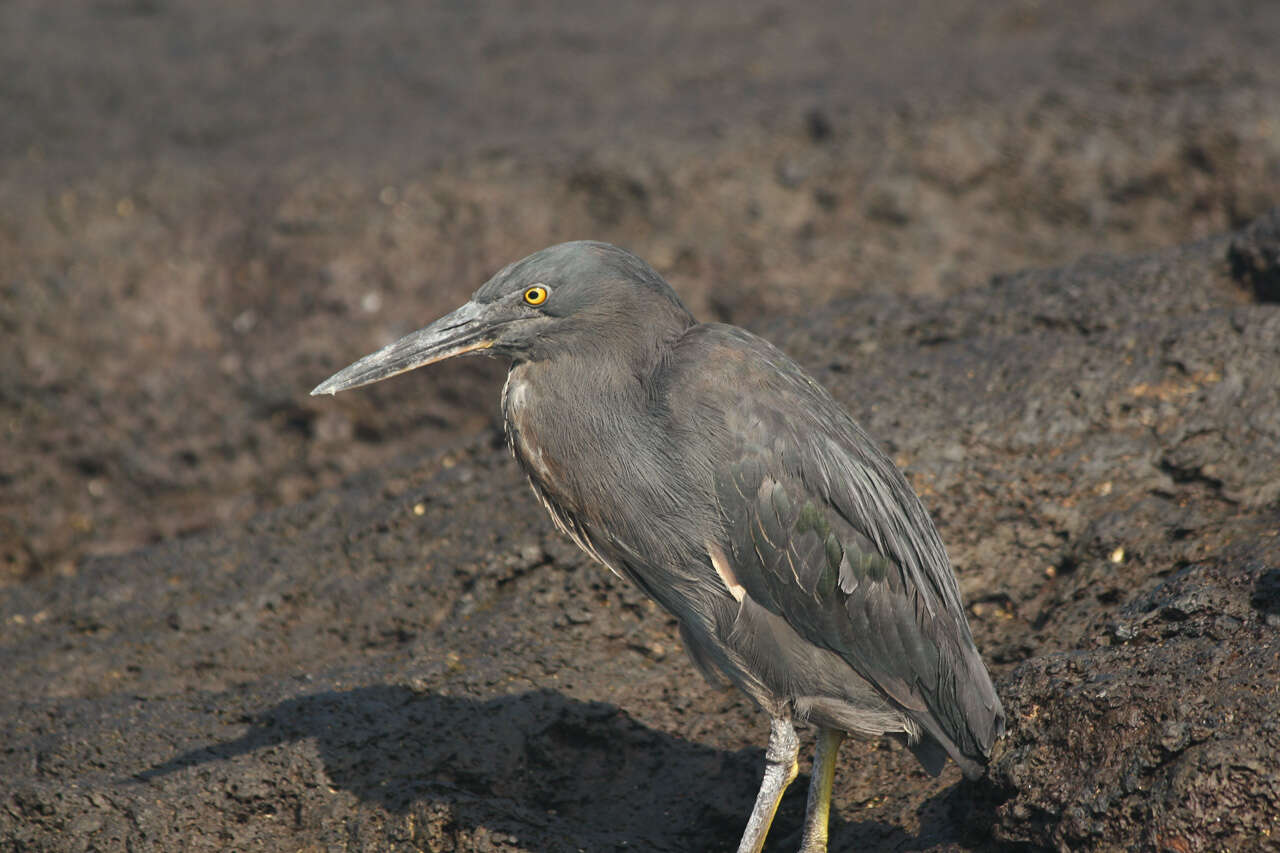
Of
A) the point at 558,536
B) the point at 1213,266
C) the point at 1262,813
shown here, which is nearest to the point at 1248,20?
the point at 1213,266

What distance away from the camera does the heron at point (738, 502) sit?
3707 mm

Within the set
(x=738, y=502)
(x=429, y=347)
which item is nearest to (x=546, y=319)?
(x=429, y=347)

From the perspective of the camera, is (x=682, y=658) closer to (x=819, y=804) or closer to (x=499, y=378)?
(x=819, y=804)

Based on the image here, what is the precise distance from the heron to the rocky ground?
0.36 metres

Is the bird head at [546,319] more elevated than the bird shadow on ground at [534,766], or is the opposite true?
the bird head at [546,319]

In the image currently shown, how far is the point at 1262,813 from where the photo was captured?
3033mm

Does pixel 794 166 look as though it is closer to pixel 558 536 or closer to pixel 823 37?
pixel 823 37

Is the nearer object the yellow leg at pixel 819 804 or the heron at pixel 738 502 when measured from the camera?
the heron at pixel 738 502

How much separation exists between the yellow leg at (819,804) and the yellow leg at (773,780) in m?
0.11

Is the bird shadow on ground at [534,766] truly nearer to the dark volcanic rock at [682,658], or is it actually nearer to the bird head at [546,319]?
the dark volcanic rock at [682,658]

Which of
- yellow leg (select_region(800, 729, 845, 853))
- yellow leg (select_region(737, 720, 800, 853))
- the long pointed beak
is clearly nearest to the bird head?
→ the long pointed beak

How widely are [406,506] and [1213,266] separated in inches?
146

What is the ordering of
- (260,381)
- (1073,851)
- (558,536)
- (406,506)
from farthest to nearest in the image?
(260,381), (406,506), (558,536), (1073,851)

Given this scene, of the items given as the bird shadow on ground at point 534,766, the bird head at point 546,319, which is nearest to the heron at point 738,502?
the bird head at point 546,319
